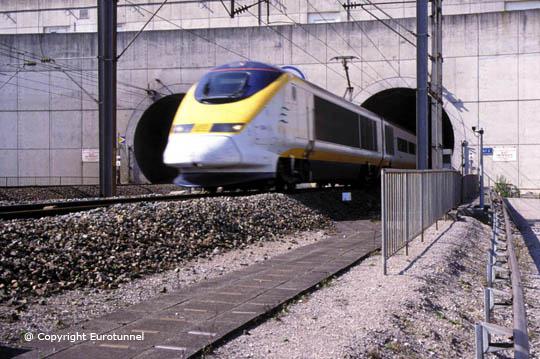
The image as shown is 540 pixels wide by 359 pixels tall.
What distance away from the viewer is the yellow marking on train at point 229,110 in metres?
15.2

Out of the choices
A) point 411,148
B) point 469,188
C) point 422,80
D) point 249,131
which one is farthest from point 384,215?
point 411,148

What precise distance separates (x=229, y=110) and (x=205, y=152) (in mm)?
1221

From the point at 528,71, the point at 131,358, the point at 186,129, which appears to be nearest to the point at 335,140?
the point at 186,129

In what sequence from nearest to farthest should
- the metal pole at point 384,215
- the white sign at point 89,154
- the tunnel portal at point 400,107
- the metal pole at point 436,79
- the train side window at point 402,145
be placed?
the metal pole at point 384,215, the metal pole at point 436,79, the train side window at point 402,145, the white sign at point 89,154, the tunnel portal at point 400,107

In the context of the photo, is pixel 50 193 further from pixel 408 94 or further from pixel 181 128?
pixel 408 94

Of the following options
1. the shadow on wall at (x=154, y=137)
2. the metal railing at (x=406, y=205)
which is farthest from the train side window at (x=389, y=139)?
the shadow on wall at (x=154, y=137)

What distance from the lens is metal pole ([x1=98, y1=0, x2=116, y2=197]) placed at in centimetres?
2016

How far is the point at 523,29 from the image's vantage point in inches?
1367

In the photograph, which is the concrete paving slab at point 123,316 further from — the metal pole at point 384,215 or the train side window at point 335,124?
the train side window at point 335,124

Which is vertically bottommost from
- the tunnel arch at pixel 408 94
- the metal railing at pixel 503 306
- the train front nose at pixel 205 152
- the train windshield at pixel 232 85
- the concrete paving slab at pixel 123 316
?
the metal railing at pixel 503 306

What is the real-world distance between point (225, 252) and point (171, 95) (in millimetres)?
28967

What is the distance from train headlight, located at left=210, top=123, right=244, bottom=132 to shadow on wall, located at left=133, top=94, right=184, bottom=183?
72.3ft

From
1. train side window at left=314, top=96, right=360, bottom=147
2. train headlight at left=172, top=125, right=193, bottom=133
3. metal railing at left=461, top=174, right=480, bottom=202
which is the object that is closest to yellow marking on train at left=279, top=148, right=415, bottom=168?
train side window at left=314, top=96, right=360, bottom=147

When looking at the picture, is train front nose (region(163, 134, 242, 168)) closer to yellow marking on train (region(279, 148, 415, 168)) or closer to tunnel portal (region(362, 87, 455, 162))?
yellow marking on train (region(279, 148, 415, 168))
